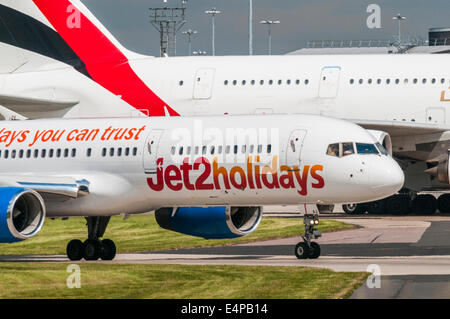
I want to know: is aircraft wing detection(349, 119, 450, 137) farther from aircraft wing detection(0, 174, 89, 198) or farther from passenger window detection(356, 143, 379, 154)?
aircraft wing detection(0, 174, 89, 198)

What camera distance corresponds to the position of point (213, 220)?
2820 cm

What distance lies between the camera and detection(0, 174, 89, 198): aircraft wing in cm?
2670

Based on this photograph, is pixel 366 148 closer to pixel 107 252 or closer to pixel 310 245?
pixel 310 245

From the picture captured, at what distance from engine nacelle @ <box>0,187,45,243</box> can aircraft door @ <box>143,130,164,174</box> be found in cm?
291

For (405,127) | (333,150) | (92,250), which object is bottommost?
(92,250)

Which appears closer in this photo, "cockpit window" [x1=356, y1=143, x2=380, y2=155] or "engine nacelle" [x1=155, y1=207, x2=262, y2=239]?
"cockpit window" [x1=356, y1=143, x2=380, y2=155]

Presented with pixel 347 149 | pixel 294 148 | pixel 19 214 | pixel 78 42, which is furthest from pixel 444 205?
pixel 19 214

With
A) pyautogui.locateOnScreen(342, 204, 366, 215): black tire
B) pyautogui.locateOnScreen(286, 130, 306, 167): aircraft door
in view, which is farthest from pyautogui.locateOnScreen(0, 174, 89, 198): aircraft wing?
pyautogui.locateOnScreen(342, 204, 366, 215): black tire

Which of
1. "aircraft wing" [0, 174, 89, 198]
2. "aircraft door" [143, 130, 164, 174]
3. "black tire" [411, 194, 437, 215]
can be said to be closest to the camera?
"aircraft wing" [0, 174, 89, 198]

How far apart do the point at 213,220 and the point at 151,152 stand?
2.23m

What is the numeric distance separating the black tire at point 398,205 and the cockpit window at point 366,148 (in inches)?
762

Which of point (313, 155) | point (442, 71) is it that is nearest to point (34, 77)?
point (442, 71)
